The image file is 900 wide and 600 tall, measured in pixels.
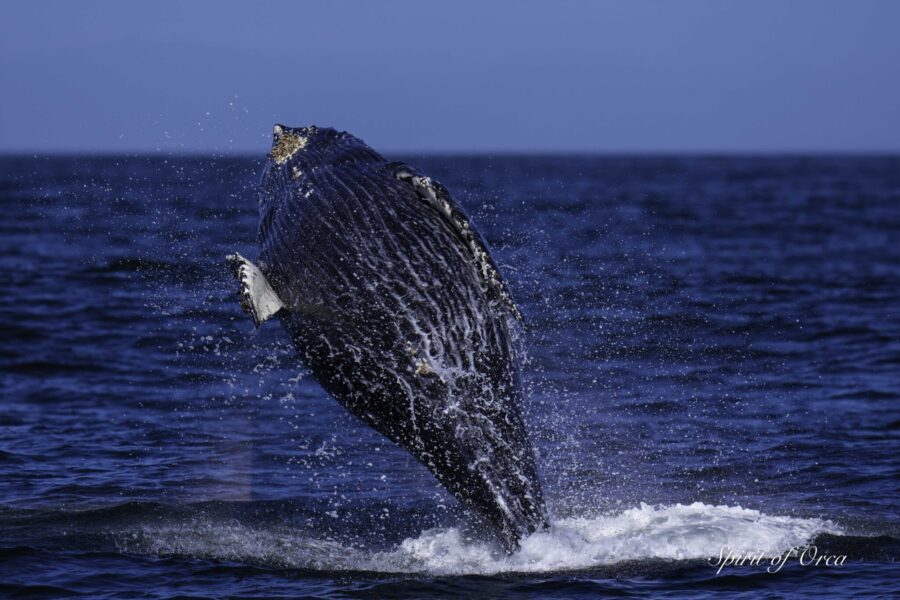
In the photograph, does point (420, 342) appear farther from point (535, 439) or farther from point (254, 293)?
point (535, 439)

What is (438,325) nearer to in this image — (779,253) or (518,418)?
(518,418)

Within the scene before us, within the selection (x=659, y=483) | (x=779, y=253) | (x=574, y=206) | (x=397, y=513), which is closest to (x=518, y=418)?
(x=397, y=513)

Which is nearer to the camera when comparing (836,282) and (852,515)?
(852,515)

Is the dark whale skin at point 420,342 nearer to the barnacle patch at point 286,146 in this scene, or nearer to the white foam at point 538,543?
the white foam at point 538,543

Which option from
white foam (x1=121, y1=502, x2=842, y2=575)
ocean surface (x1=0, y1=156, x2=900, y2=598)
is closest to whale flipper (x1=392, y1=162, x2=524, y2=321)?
white foam (x1=121, y1=502, x2=842, y2=575)

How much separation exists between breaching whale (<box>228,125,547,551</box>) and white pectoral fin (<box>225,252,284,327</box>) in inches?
0.5

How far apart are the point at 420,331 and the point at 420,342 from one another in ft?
0.32

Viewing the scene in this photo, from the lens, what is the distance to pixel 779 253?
43250 millimetres

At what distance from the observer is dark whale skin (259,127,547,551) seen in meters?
10.9

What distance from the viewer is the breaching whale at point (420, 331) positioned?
35.6ft

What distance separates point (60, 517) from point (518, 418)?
5.31m

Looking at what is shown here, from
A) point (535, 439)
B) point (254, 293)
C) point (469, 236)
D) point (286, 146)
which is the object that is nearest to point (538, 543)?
point (469, 236)

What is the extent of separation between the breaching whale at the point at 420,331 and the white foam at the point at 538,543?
0.46m

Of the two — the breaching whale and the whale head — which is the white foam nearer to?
the breaching whale
